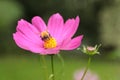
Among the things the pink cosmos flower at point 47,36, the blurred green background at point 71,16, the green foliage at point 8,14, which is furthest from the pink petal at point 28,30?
the green foliage at point 8,14

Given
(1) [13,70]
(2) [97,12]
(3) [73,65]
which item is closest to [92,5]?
(2) [97,12]

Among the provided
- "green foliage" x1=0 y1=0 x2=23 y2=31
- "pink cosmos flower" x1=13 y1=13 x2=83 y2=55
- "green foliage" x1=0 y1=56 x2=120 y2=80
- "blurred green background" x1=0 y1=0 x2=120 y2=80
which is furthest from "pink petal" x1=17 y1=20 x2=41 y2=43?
"green foliage" x1=0 y1=0 x2=23 y2=31

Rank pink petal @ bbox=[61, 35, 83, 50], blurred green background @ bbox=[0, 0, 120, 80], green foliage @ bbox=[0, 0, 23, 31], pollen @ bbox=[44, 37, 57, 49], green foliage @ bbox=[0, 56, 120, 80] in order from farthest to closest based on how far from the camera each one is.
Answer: green foliage @ bbox=[0, 0, 23, 31] → blurred green background @ bbox=[0, 0, 120, 80] → green foliage @ bbox=[0, 56, 120, 80] → pollen @ bbox=[44, 37, 57, 49] → pink petal @ bbox=[61, 35, 83, 50]

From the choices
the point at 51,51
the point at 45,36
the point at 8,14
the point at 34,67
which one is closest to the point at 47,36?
the point at 45,36

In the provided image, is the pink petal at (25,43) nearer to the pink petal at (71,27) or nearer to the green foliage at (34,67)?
the pink petal at (71,27)

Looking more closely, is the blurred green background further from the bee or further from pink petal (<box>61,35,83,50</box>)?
pink petal (<box>61,35,83,50</box>)

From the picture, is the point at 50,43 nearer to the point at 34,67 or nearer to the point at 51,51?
the point at 51,51
